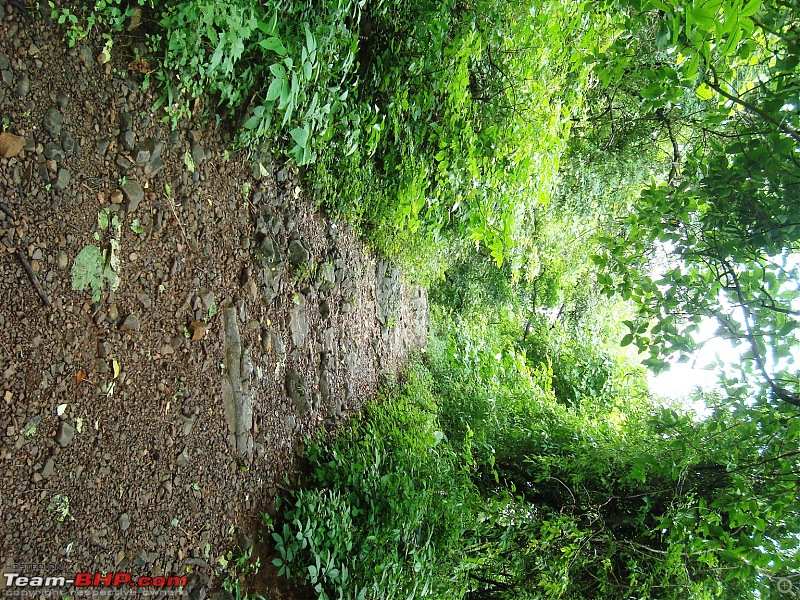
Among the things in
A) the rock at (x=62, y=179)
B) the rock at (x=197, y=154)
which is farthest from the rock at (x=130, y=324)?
the rock at (x=197, y=154)

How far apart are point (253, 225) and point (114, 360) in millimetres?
1025

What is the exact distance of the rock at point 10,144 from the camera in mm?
1589

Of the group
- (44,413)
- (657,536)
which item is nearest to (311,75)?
(44,413)

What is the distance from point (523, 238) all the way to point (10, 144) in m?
5.34

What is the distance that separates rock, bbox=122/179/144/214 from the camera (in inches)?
77.7

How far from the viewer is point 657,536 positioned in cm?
380

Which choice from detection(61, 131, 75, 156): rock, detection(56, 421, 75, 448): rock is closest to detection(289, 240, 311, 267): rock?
detection(61, 131, 75, 156): rock

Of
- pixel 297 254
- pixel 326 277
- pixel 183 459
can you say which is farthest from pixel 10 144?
pixel 326 277

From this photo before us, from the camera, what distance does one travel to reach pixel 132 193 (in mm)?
1994

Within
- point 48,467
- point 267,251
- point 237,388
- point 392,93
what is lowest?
point 48,467

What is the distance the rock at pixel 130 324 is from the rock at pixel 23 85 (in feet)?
2.58

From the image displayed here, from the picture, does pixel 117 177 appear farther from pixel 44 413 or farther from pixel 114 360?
pixel 44 413

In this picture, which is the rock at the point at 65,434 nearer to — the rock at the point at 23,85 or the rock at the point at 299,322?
the rock at the point at 23,85

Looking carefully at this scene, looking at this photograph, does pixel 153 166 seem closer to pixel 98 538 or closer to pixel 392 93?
pixel 98 538
